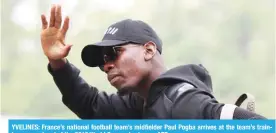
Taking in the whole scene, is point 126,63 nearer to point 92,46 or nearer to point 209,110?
point 92,46

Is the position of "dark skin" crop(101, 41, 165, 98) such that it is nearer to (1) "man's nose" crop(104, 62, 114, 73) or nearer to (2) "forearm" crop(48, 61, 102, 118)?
(1) "man's nose" crop(104, 62, 114, 73)

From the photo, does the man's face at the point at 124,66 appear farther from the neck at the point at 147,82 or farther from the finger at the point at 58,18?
the finger at the point at 58,18

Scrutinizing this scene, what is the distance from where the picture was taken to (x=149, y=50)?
1.57 m

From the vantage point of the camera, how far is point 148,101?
1.46 m

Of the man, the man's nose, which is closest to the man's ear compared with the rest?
the man

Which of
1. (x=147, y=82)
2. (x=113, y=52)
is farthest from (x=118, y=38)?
(x=147, y=82)

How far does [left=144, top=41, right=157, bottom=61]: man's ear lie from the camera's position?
61.1 inches

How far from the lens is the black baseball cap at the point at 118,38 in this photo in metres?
1.52

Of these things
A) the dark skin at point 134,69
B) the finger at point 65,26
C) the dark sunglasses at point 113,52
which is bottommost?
the dark skin at point 134,69

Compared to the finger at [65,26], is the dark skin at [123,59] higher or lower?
lower

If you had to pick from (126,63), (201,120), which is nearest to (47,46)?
(126,63)

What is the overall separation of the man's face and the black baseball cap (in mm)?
23

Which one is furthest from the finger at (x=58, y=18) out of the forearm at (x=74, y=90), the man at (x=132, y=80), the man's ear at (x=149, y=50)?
the man's ear at (x=149, y=50)

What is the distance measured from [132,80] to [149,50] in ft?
0.45
